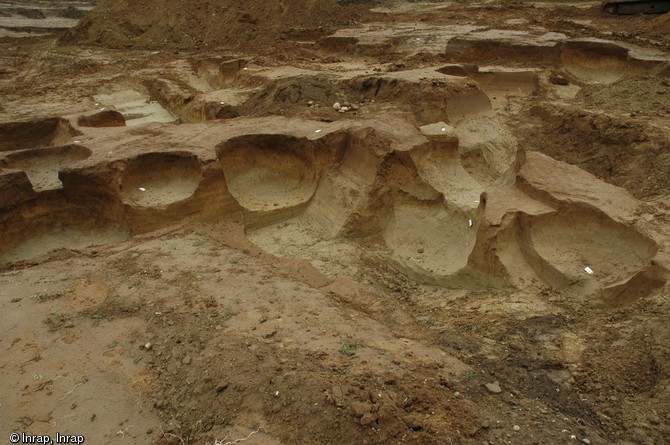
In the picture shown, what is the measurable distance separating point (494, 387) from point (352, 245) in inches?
138

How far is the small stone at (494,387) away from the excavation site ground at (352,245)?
0.17 feet

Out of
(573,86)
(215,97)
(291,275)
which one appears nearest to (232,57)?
(215,97)

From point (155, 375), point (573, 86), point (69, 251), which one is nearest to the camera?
point (155, 375)

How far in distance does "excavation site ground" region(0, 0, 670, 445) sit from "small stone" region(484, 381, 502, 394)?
0.05 metres

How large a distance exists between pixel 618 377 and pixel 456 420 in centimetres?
140

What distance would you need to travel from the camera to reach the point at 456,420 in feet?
9.60

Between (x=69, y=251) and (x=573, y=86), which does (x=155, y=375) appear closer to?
(x=69, y=251)

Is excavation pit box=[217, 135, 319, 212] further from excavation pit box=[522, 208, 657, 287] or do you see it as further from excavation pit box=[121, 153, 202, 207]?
excavation pit box=[522, 208, 657, 287]

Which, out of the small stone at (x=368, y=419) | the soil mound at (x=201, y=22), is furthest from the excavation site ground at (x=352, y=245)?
the soil mound at (x=201, y=22)

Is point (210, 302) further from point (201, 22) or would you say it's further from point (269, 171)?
point (201, 22)

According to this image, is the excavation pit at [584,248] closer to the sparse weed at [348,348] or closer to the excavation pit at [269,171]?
the sparse weed at [348,348]

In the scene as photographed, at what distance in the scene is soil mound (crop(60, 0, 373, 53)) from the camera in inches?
610

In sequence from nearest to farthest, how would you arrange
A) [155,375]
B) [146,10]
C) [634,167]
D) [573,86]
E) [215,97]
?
[155,375]
[634,167]
[215,97]
[573,86]
[146,10]

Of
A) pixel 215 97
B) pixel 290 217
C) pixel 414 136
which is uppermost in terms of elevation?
pixel 414 136
